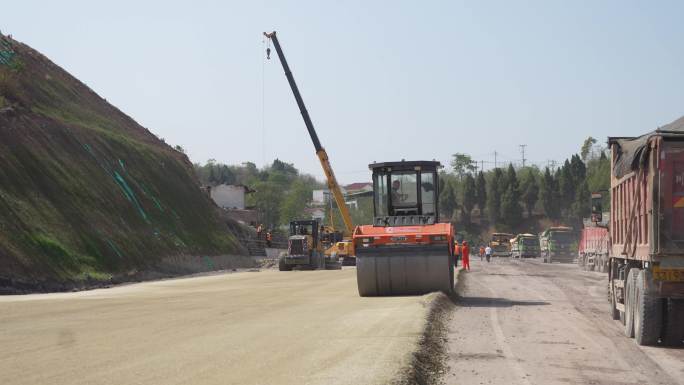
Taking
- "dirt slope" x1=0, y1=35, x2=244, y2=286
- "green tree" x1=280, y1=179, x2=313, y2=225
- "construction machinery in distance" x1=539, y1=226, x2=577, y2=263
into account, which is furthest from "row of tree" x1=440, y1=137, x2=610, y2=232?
"dirt slope" x1=0, y1=35, x2=244, y2=286

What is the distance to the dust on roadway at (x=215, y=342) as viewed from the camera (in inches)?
440

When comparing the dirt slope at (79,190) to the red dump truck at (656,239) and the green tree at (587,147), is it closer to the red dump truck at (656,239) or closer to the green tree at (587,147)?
the red dump truck at (656,239)

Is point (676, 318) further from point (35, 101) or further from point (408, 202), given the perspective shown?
point (35, 101)

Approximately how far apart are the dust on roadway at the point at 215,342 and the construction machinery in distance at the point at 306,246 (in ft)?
101

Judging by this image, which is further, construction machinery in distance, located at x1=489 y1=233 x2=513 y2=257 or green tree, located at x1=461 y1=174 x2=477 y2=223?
green tree, located at x1=461 y1=174 x2=477 y2=223

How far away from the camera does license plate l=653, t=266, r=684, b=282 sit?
13750 millimetres

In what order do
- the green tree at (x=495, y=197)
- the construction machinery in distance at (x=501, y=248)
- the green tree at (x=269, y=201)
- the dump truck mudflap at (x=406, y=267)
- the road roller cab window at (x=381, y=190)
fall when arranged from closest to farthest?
the dump truck mudflap at (x=406, y=267)
the road roller cab window at (x=381, y=190)
the construction machinery in distance at (x=501, y=248)
the green tree at (x=495, y=197)
the green tree at (x=269, y=201)

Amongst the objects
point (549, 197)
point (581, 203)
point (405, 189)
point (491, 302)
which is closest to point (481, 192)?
point (549, 197)

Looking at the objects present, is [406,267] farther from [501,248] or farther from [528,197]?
[528,197]

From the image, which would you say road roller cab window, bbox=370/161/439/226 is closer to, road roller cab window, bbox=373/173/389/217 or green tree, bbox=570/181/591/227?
road roller cab window, bbox=373/173/389/217

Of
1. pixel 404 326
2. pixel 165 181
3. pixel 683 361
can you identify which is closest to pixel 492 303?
pixel 404 326

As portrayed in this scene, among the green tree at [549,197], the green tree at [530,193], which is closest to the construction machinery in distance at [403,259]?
the green tree at [549,197]

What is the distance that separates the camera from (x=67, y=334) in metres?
16.9

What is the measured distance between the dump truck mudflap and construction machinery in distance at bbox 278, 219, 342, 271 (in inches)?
1251
